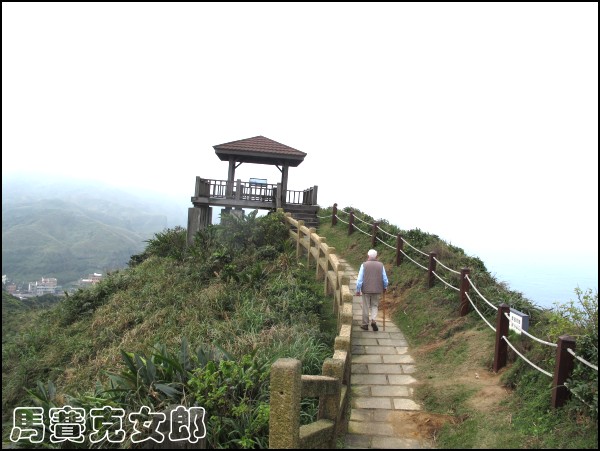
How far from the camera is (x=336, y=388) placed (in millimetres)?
4062

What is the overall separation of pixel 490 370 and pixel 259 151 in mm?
14530

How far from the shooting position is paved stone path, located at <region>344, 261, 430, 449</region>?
15.1 feet

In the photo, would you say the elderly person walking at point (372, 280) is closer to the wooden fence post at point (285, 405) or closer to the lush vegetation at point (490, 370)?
the lush vegetation at point (490, 370)

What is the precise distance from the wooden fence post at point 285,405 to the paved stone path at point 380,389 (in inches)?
47.6

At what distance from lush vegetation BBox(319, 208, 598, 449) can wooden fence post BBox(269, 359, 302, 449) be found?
192 centimetres

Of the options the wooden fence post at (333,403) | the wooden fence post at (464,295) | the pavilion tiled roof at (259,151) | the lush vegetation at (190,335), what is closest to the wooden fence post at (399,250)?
the lush vegetation at (190,335)

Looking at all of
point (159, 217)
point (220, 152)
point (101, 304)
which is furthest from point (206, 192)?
point (159, 217)

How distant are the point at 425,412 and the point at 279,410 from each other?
2.48 metres

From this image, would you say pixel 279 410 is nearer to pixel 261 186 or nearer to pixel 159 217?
A: pixel 261 186

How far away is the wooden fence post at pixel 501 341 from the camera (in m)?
5.57

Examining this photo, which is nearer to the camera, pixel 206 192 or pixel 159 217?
pixel 206 192

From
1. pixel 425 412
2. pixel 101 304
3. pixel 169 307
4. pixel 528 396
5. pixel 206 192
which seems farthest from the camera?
pixel 206 192

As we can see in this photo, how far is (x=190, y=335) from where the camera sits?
331 inches

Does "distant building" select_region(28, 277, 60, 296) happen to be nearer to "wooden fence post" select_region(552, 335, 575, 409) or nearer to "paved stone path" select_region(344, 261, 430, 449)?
"paved stone path" select_region(344, 261, 430, 449)
